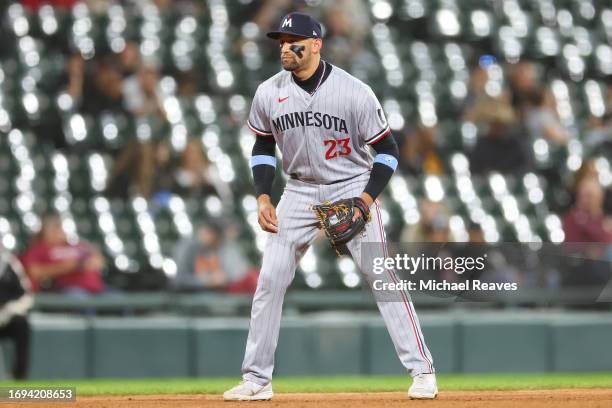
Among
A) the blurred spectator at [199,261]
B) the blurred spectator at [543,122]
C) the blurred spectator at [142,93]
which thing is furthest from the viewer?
the blurred spectator at [543,122]

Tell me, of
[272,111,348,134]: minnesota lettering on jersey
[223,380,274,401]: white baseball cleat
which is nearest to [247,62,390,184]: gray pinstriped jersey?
[272,111,348,134]: minnesota lettering on jersey

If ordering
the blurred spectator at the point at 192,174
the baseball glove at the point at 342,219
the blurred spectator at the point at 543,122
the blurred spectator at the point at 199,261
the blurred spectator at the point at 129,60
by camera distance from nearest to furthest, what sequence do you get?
1. the baseball glove at the point at 342,219
2. the blurred spectator at the point at 199,261
3. the blurred spectator at the point at 192,174
4. the blurred spectator at the point at 129,60
5. the blurred spectator at the point at 543,122

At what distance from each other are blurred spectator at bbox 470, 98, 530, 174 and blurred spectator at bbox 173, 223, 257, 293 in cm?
232

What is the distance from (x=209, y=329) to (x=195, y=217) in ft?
3.11

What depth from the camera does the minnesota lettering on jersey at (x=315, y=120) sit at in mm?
4922

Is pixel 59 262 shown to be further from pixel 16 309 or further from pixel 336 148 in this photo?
pixel 336 148

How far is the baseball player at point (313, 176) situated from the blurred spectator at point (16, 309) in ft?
9.23

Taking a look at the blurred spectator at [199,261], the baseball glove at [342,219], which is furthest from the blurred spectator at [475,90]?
the baseball glove at [342,219]

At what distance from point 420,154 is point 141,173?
223 centimetres

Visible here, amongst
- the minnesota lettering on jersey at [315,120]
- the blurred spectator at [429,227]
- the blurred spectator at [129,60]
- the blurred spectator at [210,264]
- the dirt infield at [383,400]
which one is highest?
the blurred spectator at [129,60]

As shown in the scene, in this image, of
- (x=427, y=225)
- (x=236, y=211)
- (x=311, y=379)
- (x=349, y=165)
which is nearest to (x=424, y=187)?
(x=427, y=225)

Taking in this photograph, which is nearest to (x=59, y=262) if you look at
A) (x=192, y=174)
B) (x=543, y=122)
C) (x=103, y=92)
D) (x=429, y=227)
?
(x=192, y=174)

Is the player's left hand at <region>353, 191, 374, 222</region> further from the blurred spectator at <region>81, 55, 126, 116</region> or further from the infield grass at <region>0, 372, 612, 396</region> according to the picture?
the blurred spectator at <region>81, 55, 126, 116</region>

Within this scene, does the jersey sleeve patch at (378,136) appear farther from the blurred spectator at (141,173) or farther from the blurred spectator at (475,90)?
the blurred spectator at (475,90)
